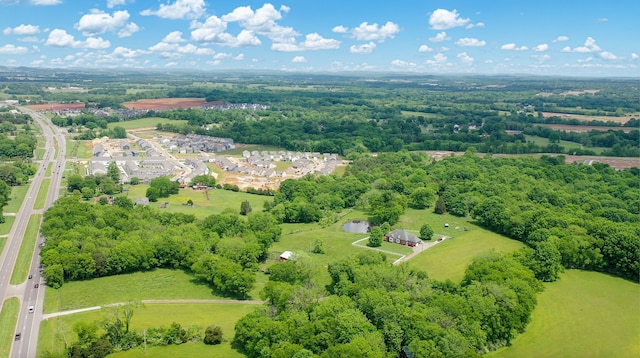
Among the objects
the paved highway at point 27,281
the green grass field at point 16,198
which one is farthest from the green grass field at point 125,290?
the green grass field at point 16,198

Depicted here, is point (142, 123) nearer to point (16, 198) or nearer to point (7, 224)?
point (16, 198)

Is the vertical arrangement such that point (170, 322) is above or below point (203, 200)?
above

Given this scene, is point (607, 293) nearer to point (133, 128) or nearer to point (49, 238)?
point (49, 238)

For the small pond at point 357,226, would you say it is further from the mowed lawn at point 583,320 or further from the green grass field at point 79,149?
the green grass field at point 79,149

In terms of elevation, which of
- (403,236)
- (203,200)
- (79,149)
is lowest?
(203,200)

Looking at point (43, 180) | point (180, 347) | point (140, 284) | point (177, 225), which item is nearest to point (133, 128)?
point (43, 180)

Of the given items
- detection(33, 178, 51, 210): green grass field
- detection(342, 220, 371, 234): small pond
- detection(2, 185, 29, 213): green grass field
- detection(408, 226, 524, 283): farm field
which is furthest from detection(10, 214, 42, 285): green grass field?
detection(408, 226, 524, 283): farm field

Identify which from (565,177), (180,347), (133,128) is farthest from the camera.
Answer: (133,128)

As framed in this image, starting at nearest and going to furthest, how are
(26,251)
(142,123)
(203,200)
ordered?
(26,251) → (203,200) → (142,123)

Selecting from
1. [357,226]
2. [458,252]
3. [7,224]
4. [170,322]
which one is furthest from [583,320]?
[7,224]
